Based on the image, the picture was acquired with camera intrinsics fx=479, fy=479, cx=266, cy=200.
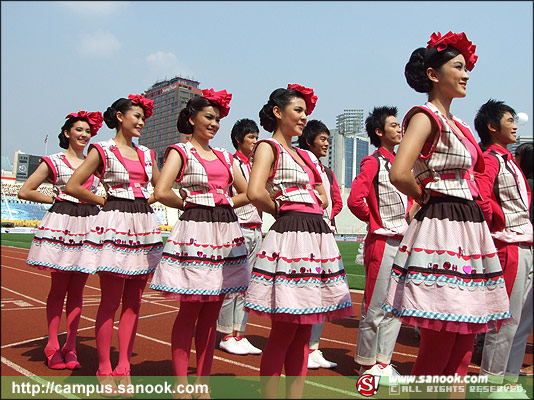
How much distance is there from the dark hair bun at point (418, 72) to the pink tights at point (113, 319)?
2.38 meters

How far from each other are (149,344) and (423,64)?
3.74 meters

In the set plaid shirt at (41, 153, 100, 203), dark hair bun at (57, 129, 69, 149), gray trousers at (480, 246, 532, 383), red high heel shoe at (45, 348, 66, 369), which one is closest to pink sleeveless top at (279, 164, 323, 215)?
gray trousers at (480, 246, 532, 383)

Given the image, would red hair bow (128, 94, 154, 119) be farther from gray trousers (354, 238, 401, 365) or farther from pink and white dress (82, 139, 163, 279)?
gray trousers (354, 238, 401, 365)

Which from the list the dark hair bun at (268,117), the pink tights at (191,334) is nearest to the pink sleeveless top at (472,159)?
the dark hair bun at (268,117)

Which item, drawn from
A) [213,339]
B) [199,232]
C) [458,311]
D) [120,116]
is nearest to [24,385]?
[213,339]

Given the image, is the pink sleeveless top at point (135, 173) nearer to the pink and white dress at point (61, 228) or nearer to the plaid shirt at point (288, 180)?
the pink and white dress at point (61, 228)

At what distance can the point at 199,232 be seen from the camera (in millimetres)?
3105

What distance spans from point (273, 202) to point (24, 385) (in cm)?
226

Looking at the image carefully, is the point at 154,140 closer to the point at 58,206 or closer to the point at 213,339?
the point at 58,206

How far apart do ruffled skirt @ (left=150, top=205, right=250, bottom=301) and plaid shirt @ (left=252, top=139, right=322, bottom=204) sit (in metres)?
0.50

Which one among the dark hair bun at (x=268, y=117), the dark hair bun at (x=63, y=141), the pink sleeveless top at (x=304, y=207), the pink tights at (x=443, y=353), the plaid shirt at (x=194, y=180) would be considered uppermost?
the dark hair bun at (x=268, y=117)

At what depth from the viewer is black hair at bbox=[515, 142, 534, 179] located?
3.75 meters

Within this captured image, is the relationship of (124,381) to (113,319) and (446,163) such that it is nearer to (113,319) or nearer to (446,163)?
(113,319)

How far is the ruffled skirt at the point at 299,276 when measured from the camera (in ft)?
8.48
